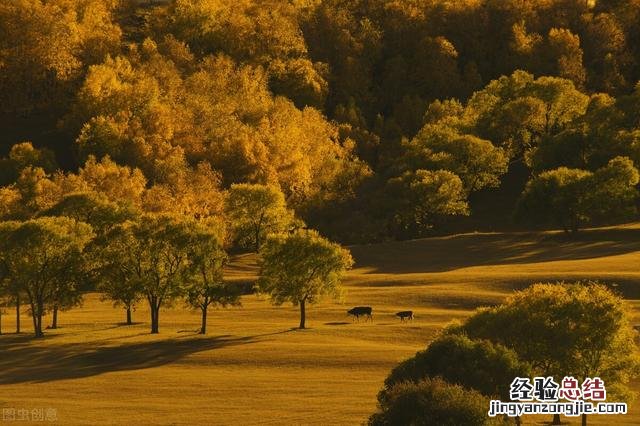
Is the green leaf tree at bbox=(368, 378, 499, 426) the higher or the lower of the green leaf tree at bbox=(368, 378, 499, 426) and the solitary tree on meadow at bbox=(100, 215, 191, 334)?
the lower

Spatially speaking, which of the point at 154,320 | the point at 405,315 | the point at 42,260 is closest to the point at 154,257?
the point at 154,320

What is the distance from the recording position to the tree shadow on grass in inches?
3455

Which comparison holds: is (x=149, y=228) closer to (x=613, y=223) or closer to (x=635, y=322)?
(x=635, y=322)

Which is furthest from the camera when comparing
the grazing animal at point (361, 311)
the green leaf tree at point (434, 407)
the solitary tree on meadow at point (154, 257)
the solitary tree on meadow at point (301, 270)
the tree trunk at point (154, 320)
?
the solitary tree on meadow at point (154, 257)

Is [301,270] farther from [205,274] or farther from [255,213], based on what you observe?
[255,213]

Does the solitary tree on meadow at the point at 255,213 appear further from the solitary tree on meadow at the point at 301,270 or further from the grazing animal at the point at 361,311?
the grazing animal at the point at 361,311

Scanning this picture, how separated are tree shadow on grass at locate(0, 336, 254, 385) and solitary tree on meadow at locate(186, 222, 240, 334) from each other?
7.02 metres

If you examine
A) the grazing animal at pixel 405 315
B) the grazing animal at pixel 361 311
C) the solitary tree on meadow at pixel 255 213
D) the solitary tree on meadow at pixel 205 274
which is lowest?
the grazing animal at pixel 405 315

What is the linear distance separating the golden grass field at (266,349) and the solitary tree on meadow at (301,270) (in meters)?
3.06

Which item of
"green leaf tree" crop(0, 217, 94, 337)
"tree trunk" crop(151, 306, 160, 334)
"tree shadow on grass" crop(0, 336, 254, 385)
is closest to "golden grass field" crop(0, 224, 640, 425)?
"tree shadow on grass" crop(0, 336, 254, 385)

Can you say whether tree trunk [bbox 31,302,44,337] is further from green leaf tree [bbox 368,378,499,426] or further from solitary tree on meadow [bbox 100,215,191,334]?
green leaf tree [bbox 368,378,499,426]

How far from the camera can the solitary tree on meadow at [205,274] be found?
105188mm

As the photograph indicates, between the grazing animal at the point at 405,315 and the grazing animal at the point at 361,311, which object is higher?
the grazing animal at the point at 361,311

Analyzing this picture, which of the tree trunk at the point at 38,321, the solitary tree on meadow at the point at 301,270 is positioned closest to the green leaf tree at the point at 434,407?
the solitary tree on meadow at the point at 301,270
